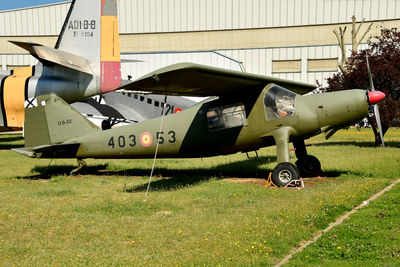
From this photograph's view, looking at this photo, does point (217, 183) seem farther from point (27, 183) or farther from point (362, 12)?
point (362, 12)

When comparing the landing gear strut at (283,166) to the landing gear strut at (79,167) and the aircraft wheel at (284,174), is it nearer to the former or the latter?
the aircraft wheel at (284,174)

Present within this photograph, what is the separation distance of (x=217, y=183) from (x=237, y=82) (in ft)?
9.47

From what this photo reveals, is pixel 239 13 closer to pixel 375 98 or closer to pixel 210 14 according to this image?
pixel 210 14

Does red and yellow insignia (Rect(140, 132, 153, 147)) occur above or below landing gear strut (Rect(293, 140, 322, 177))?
above

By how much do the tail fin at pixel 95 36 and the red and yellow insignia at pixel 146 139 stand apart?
9700 millimetres

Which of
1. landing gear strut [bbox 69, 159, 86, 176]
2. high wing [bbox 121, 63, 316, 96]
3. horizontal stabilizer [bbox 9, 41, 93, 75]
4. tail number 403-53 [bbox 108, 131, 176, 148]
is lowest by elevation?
landing gear strut [bbox 69, 159, 86, 176]

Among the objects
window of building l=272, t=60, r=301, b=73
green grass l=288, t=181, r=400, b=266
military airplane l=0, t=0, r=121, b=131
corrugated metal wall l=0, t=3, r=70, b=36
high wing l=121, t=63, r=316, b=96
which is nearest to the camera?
green grass l=288, t=181, r=400, b=266

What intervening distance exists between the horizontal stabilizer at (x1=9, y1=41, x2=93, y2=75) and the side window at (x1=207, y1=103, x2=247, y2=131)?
411 inches

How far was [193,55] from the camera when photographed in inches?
1529

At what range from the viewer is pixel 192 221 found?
6.84 metres

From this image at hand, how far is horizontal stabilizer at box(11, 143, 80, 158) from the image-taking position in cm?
1156

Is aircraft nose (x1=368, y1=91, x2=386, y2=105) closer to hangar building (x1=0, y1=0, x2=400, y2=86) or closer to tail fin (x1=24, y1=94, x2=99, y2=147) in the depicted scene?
tail fin (x1=24, y1=94, x2=99, y2=147)

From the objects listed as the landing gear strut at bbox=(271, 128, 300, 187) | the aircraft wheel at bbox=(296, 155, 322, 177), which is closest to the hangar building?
the aircraft wheel at bbox=(296, 155, 322, 177)

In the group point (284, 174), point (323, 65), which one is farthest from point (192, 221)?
point (323, 65)
